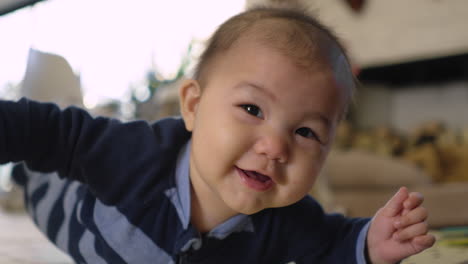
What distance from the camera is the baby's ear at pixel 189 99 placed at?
2.01 feet

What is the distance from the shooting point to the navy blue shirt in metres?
0.57

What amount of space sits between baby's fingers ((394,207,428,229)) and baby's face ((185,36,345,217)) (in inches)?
4.8

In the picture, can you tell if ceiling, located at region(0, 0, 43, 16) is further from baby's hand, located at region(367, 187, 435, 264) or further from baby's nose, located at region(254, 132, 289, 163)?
baby's hand, located at region(367, 187, 435, 264)

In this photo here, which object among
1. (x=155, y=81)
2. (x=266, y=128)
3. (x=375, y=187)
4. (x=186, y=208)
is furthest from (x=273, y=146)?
(x=155, y=81)

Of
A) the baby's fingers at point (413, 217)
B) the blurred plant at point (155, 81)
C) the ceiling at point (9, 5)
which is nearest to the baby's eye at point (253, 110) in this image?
the baby's fingers at point (413, 217)

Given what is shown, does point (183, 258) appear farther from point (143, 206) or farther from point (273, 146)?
point (273, 146)

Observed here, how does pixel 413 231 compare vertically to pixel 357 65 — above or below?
above

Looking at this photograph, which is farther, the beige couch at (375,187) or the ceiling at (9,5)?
the beige couch at (375,187)

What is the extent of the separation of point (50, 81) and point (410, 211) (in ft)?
2.81

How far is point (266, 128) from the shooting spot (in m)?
0.50

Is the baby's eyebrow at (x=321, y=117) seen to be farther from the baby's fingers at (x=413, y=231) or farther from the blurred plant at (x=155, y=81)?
the blurred plant at (x=155, y=81)

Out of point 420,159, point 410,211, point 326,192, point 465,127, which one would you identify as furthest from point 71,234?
point 465,127

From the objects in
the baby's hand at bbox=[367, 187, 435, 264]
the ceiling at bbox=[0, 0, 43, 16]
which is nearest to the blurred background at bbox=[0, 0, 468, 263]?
the ceiling at bbox=[0, 0, 43, 16]

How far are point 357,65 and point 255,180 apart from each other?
136 cm
